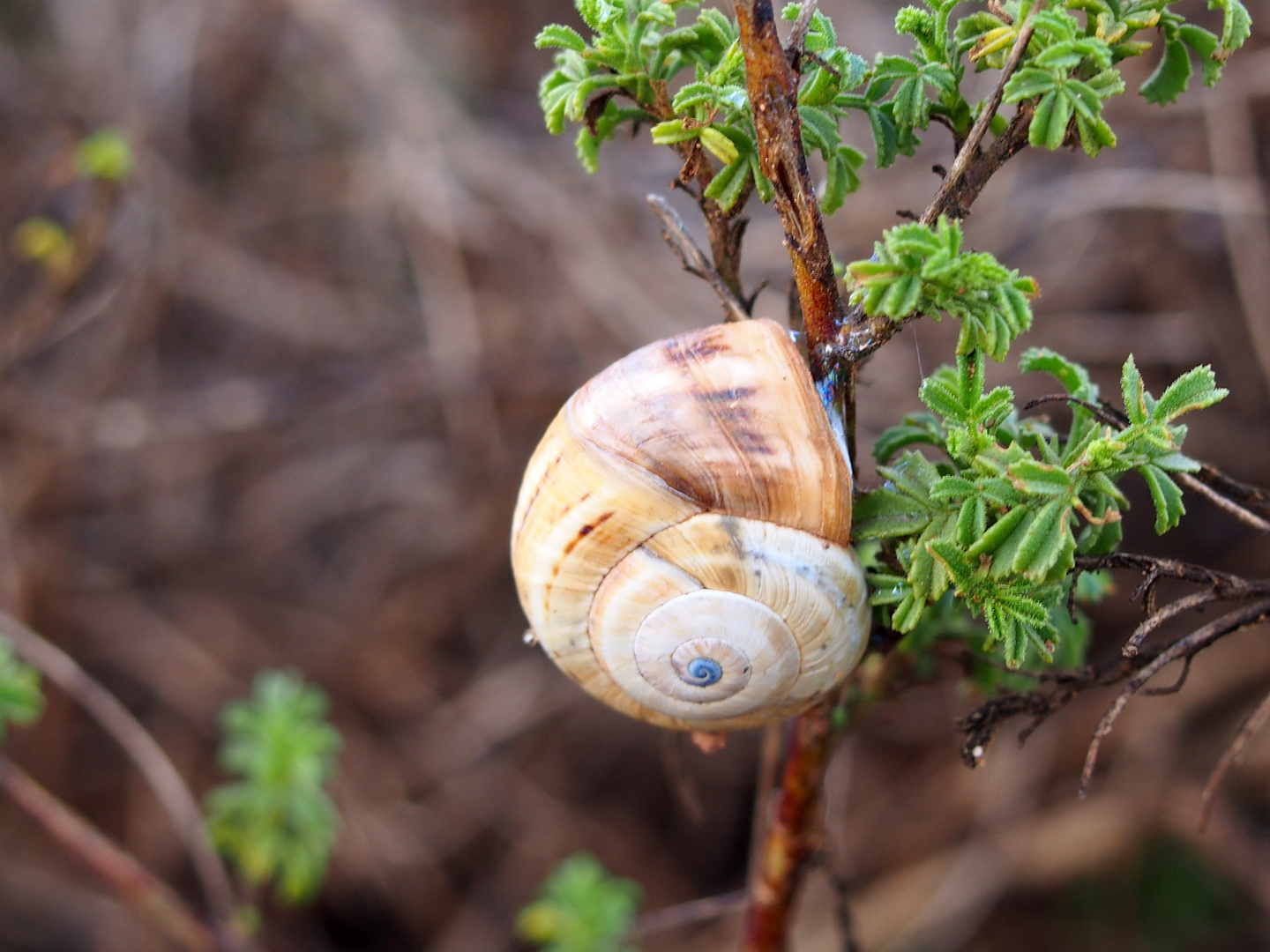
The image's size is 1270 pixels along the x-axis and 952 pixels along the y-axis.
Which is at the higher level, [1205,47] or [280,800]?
[1205,47]

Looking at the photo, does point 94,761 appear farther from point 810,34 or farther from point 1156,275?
point 1156,275

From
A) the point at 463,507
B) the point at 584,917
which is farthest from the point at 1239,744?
the point at 463,507

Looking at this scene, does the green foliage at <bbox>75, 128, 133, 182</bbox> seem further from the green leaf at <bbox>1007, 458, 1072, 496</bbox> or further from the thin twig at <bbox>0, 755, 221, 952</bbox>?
the green leaf at <bbox>1007, 458, 1072, 496</bbox>

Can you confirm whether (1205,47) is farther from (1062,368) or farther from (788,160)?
(788,160)

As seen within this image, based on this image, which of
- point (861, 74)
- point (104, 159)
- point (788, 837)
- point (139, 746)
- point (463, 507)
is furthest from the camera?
point (463, 507)

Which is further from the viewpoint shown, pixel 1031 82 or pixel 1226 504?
pixel 1226 504

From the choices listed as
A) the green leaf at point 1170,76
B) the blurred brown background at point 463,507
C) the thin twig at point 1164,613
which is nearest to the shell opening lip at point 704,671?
the thin twig at point 1164,613

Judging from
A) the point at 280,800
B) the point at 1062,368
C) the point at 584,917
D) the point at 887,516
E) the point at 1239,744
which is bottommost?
the point at 584,917
